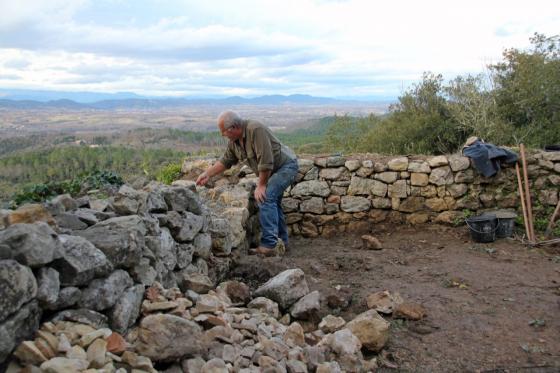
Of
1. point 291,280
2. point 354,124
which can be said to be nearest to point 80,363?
point 291,280

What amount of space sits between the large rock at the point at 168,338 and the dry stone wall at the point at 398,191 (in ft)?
15.8

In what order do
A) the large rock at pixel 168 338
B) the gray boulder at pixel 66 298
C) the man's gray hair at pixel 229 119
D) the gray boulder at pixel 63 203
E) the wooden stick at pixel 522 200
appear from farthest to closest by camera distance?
the wooden stick at pixel 522 200
the man's gray hair at pixel 229 119
the gray boulder at pixel 63 203
the large rock at pixel 168 338
the gray boulder at pixel 66 298

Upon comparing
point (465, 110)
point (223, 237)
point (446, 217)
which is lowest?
point (446, 217)

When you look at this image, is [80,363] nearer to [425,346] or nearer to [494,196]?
[425,346]

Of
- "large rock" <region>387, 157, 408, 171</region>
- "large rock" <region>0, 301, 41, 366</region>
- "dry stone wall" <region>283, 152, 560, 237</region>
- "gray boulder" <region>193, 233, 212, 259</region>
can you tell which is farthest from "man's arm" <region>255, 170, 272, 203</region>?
"large rock" <region>0, 301, 41, 366</region>

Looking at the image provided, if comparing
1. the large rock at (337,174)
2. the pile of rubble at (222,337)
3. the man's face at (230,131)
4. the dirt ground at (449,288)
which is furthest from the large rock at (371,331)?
the large rock at (337,174)

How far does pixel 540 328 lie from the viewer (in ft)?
13.9

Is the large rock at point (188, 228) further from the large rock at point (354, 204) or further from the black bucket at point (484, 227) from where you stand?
the black bucket at point (484, 227)

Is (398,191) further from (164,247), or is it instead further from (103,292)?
(103,292)

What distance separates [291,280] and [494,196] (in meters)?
4.50

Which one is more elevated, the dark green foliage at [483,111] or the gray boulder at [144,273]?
the dark green foliage at [483,111]

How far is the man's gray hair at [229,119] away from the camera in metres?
5.47

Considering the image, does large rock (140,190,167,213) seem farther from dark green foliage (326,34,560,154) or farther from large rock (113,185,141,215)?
dark green foliage (326,34,560,154)

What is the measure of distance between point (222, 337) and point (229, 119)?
286 centimetres
